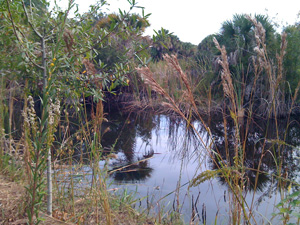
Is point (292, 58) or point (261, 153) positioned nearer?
point (261, 153)

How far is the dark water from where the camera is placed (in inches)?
99.9

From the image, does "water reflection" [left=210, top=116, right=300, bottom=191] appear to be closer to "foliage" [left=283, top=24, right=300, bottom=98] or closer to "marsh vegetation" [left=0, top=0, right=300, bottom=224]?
"marsh vegetation" [left=0, top=0, right=300, bottom=224]

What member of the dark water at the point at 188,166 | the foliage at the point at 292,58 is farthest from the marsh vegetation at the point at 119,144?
the foliage at the point at 292,58

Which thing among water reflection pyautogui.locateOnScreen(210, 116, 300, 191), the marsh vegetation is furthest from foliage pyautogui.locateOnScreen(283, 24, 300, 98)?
the marsh vegetation

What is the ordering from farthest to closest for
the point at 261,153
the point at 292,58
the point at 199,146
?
the point at 292,58
the point at 199,146
the point at 261,153

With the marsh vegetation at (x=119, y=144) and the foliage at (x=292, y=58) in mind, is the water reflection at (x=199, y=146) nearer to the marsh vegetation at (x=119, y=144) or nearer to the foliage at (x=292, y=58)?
the marsh vegetation at (x=119, y=144)

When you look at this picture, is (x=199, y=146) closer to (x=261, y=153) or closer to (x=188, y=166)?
(x=188, y=166)

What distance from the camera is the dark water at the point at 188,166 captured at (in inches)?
99.9

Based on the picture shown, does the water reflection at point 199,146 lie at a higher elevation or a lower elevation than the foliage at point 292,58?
lower

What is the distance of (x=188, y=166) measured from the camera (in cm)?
379

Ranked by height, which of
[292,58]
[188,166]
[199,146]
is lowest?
[188,166]

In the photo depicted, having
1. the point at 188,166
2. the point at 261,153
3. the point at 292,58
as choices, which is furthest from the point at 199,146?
the point at 292,58

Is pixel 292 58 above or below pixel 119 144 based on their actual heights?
above

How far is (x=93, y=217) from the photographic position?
2.02 m
